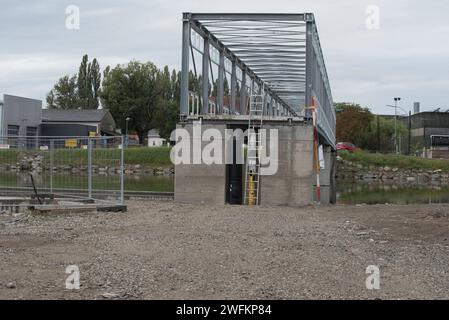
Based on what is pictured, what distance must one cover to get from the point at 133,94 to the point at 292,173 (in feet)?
244

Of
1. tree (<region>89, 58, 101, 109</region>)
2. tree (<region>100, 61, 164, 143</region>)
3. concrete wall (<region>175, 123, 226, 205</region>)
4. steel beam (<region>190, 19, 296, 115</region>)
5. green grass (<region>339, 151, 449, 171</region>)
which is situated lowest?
concrete wall (<region>175, 123, 226, 205</region>)

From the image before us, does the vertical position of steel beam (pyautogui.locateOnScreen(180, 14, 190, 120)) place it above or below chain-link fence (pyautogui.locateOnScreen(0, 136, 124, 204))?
above

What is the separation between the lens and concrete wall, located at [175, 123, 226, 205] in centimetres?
2139

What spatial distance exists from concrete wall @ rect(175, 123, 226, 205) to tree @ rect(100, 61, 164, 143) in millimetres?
71420

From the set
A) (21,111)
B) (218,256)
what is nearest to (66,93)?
(21,111)

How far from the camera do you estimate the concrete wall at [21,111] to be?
75812 millimetres

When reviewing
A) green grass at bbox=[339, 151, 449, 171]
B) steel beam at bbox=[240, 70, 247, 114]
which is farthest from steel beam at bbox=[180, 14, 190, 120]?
green grass at bbox=[339, 151, 449, 171]

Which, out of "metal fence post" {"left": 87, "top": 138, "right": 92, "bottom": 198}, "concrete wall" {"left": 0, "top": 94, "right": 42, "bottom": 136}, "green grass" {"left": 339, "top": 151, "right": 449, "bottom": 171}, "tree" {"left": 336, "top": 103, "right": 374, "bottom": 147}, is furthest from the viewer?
"tree" {"left": 336, "top": 103, "right": 374, "bottom": 147}

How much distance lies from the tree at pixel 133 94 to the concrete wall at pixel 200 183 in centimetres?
7142

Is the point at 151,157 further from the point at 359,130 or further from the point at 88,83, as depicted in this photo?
the point at 88,83

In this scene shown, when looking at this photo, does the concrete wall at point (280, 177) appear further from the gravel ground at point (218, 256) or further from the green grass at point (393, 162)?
the green grass at point (393, 162)

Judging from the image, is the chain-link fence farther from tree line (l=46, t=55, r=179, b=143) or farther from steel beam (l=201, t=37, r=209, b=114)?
tree line (l=46, t=55, r=179, b=143)
